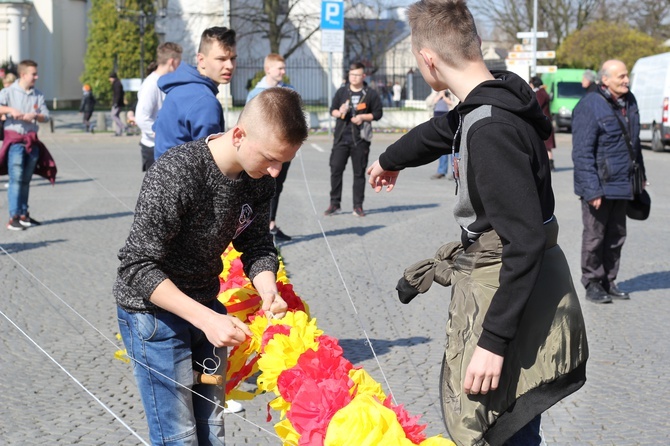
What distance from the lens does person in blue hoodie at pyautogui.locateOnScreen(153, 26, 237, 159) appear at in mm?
5797

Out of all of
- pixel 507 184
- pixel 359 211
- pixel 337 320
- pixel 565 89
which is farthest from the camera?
pixel 565 89

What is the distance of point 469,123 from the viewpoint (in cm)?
292

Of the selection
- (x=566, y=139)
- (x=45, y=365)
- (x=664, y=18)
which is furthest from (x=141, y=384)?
(x=664, y=18)

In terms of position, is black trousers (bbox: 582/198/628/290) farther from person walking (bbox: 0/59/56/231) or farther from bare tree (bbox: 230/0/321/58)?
bare tree (bbox: 230/0/321/58)

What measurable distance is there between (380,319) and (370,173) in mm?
3986

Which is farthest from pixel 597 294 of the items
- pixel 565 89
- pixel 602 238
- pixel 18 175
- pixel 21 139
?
pixel 565 89

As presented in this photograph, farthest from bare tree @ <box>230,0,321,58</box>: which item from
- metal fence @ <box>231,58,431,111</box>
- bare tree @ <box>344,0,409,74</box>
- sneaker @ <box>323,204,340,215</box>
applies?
sneaker @ <box>323,204,340,215</box>

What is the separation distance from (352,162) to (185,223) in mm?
9864

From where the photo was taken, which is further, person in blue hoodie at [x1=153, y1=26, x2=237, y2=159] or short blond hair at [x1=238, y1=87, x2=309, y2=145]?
person in blue hoodie at [x1=153, y1=26, x2=237, y2=159]

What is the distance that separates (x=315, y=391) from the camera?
3.41 m

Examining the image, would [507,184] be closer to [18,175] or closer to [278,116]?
[278,116]

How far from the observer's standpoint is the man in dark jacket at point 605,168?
807 centimetres

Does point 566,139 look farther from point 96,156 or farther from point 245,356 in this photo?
point 245,356

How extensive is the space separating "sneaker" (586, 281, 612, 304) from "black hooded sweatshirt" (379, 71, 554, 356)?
5443 mm
